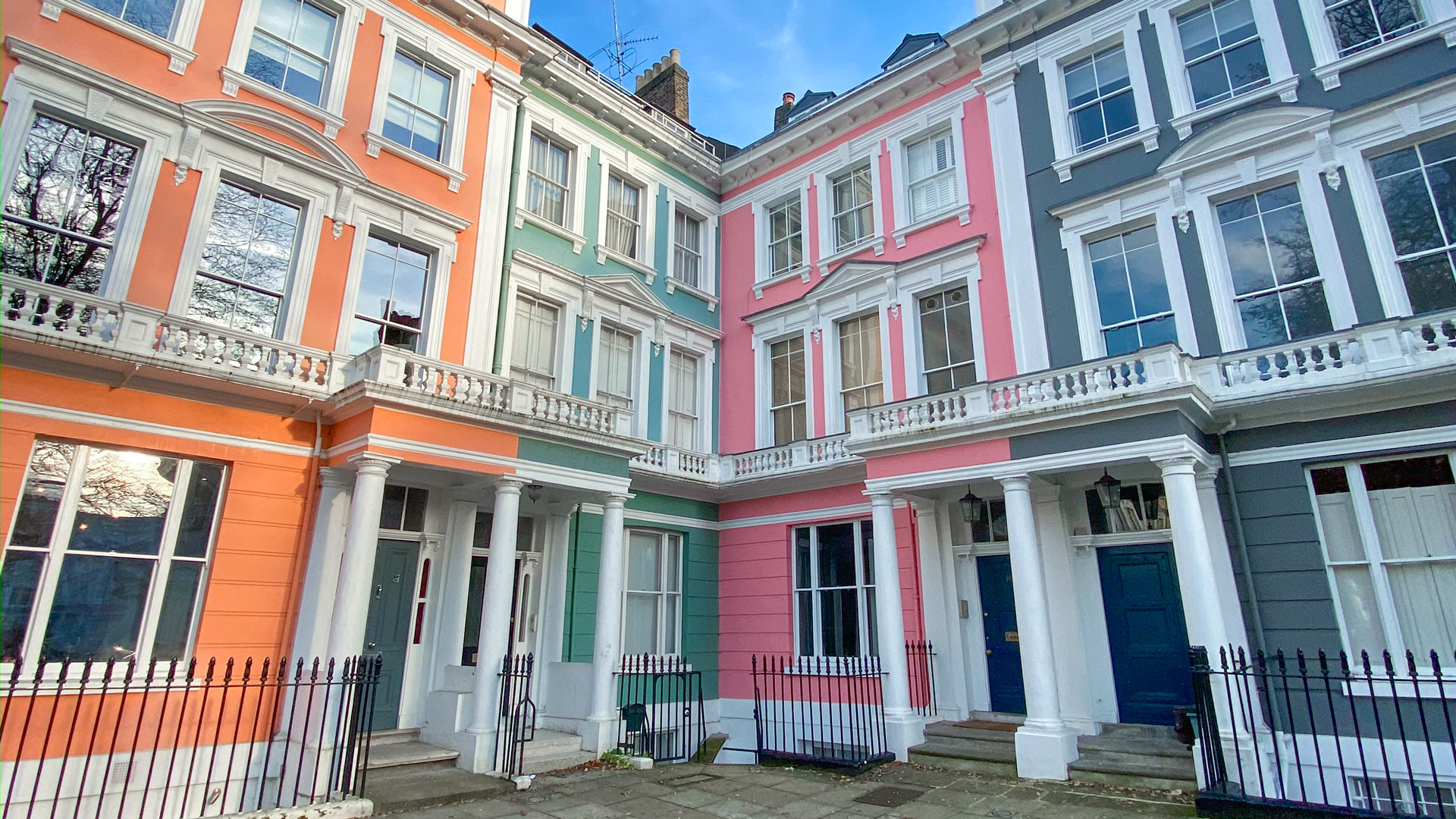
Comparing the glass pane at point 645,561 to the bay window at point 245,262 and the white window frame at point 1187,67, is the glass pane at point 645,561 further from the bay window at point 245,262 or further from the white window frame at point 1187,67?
the white window frame at point 1187,67

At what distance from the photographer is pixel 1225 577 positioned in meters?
9.00

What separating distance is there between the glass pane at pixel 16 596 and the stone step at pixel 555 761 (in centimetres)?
502

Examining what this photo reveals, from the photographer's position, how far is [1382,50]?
946 centimetres

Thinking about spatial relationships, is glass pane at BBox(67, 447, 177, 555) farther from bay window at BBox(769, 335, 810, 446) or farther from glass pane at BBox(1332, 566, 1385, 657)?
glass pane at BBox(1332, 566, 1385, 657)

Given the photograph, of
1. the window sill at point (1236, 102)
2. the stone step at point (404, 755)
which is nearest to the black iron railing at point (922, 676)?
the stone step at point (404, 755)

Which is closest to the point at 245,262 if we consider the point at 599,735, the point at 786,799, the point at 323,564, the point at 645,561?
the point at 323,564

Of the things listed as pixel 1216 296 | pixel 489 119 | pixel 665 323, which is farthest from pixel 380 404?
pixel 1216 296

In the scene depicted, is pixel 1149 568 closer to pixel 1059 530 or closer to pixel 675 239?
pixel 1059 530

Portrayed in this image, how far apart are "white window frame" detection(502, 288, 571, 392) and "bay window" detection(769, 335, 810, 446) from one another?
423 centimetres

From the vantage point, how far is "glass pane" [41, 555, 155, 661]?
7509mm

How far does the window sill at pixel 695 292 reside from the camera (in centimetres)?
1517

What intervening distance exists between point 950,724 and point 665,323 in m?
8.57

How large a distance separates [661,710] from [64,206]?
32.8 ft

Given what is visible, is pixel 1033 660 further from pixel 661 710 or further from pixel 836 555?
pixel 661 710
